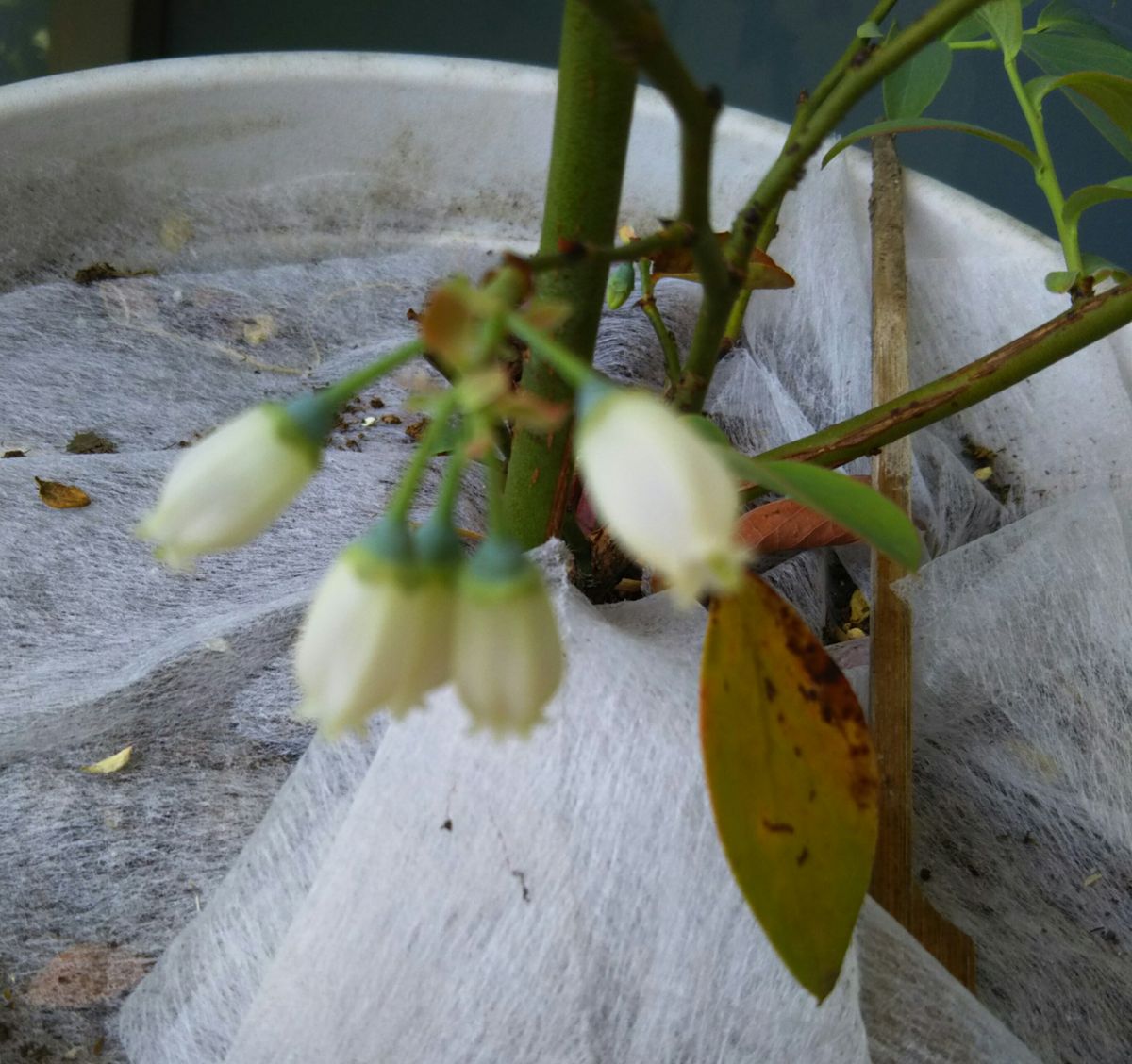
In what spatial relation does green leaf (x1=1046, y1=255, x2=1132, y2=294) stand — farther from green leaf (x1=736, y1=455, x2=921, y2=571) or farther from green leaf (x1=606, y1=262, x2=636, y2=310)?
green leaf (x1=736, y1=455, x2=921, y2=571)

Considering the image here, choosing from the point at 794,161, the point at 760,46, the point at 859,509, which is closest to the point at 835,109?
the point at 794,161

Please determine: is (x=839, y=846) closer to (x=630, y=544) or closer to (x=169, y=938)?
(x=630, y=544)

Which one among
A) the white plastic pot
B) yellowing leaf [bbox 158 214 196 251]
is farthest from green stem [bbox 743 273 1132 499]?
yellowing leaf [bbox 158 214 196 251]

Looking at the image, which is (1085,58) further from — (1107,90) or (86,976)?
(86,976)

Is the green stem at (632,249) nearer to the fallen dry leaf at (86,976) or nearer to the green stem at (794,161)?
the green stem at (794,161)

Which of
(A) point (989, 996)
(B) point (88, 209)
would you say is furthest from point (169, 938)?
(B) point (88, 209)
